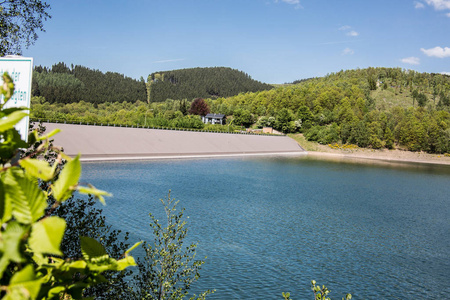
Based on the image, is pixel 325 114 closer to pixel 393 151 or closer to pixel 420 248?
pixel 393 151

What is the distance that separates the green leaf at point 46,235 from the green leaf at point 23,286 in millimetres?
76

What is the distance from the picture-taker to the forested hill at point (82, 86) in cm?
10050

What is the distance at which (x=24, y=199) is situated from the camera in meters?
1.10

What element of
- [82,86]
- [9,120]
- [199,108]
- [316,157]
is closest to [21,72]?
[9,120]

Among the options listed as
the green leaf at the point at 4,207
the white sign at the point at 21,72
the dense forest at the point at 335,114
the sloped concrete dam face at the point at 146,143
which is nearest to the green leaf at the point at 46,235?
the green leaf at the point at 4,207

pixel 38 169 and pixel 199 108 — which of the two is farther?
pixel 199 108

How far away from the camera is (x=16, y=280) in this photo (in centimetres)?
103

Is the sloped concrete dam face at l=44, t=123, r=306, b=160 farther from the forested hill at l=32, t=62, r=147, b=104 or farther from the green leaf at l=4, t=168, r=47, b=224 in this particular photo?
the forested hill at l=32, t=62, r=147, b=104

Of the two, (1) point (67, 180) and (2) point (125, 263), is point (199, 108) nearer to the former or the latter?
(2) point (125, 263)

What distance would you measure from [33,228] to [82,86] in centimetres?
12677

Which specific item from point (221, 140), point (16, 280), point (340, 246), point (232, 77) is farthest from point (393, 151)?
point (232, 77)

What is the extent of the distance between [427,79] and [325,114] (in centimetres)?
7547

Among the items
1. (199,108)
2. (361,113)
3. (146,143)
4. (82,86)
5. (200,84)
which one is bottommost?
(146,143)

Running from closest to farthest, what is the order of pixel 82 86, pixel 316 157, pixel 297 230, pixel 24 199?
1. pixel 24 199
2. pixel 297 230
3. pixel 316 157
4. pixel 82 86
